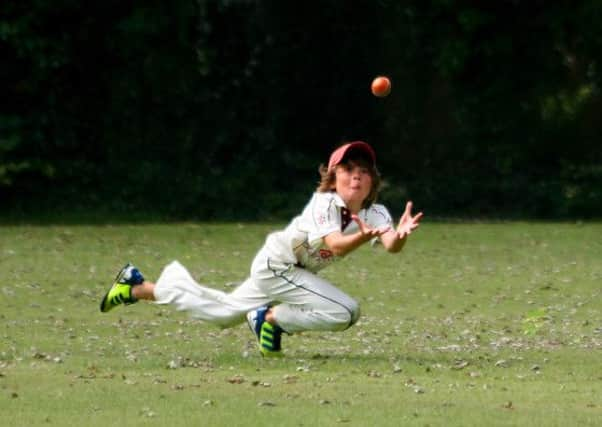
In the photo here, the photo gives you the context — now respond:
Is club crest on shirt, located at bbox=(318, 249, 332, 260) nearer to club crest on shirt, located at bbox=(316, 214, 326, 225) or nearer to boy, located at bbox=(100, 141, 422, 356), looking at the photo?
boy, located at bbox=(100, 141, 422, 356)

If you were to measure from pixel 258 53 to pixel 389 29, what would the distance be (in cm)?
257

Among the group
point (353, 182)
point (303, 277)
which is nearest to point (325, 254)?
point (303, 277)

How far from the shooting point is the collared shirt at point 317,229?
9859 mm

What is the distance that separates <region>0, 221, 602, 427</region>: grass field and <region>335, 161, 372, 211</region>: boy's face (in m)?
1.15

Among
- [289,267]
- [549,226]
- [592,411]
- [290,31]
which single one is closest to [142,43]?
[290,31]

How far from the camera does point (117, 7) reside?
2683 centimetres

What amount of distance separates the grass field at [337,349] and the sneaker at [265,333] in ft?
0.61

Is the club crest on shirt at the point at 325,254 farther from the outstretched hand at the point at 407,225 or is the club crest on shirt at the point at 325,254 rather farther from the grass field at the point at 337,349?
the outstretched hand at the point at 407,225

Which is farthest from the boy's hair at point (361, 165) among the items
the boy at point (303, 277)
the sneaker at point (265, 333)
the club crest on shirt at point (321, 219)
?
the sneaker at point (265, 333)

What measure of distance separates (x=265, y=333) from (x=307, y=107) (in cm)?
1773

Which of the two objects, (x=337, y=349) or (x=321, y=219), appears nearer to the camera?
(x=321, y=219)

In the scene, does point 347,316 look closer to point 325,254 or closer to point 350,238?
point 325,254

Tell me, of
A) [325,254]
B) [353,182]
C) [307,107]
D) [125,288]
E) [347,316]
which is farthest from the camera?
[307,107]

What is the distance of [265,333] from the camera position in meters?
10.3
